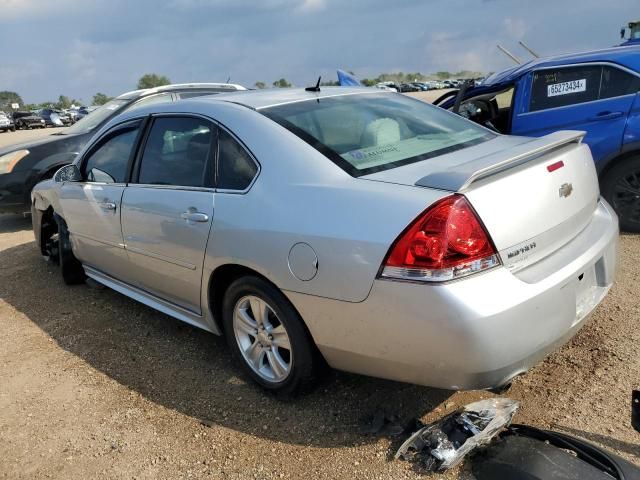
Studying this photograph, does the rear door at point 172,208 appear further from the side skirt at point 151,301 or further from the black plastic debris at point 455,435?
the black plastic debris at point 455,435

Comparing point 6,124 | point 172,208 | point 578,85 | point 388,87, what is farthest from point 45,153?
point 6,124

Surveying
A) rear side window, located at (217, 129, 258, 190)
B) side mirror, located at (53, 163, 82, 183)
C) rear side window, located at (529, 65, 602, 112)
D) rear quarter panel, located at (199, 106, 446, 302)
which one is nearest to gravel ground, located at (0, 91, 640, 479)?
rear quarter panel, located at (199, 106, 446, 302)

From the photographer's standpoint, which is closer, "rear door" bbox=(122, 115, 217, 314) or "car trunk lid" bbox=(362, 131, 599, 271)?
"car trunk lid" bbox=(362, 131, 599, 271)

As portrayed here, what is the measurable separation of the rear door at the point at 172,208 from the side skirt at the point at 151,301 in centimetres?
5

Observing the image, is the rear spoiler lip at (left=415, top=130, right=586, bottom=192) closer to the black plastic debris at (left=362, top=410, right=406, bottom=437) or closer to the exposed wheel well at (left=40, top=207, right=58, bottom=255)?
the black plastic debris at (left=362, top=410, right=406, bottom=437)

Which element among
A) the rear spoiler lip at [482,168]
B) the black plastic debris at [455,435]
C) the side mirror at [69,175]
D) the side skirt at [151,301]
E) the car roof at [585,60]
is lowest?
the black plastic debris at [455,435]

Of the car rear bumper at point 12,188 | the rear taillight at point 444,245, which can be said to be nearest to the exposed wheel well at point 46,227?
the car rear bumper at point 12,188

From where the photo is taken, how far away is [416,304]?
219 centimetres

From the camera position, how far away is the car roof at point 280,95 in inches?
129

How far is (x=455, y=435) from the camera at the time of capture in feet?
8.16

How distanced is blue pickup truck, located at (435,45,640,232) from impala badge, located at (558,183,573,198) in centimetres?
300

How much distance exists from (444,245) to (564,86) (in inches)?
162

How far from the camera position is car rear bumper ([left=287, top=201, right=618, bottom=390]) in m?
2.15

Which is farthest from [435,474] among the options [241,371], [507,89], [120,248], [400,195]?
[507,89]
